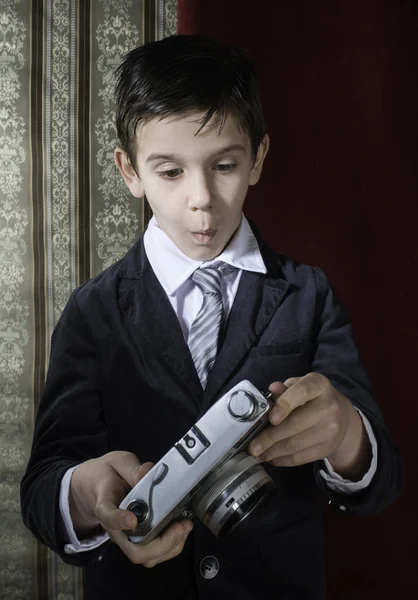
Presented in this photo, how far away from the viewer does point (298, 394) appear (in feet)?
1.86

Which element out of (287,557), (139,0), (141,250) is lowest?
(287,557)

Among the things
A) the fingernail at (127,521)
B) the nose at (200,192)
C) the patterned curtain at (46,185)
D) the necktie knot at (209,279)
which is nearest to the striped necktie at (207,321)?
the necktie knot at (209,279)

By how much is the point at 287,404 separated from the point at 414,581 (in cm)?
61

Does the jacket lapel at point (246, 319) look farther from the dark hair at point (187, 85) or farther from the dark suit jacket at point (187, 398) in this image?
the dark hair at point (187, 85)

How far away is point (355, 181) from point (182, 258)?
35cm

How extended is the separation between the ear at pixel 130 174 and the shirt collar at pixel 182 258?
5 centimetres

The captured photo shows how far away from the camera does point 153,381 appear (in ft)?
2.33

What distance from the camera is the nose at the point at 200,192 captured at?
65 centimetres

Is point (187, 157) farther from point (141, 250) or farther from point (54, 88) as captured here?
point (54, 88)

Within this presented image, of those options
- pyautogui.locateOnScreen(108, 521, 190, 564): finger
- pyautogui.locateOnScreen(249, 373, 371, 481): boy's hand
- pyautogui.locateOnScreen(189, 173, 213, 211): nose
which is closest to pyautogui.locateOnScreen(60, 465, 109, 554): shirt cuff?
pyautogui.locateOnScreen(108, 521, 190, 564): finger

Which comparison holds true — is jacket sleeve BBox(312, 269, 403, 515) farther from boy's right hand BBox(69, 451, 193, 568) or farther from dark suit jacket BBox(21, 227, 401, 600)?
boy's right hand BBox(69, 451, 193, 568)

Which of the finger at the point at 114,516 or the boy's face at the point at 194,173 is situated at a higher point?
the boy's face at the point at 194,173

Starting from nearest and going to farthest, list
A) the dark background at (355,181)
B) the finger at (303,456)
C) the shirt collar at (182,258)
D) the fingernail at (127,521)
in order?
the fingernail at (127,521) → the finger at (303,456) → the shirt collar at (182,258) → the dark background at (355,181)

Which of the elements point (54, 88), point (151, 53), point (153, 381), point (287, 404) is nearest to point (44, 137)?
point (54, 88)
